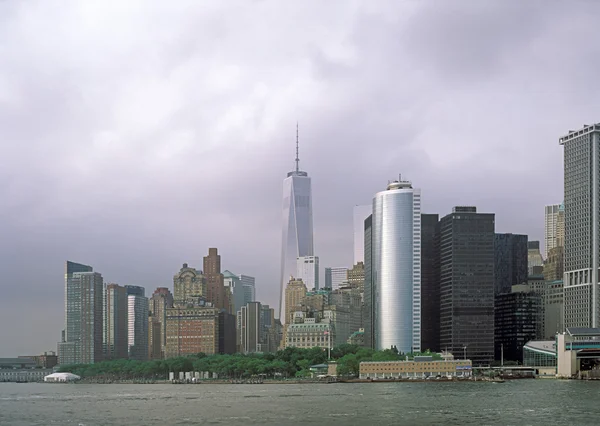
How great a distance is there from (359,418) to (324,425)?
12.9 metres

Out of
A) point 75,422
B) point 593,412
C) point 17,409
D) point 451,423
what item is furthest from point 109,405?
point 593,412

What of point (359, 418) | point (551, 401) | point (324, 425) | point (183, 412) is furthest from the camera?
point (551, 401)

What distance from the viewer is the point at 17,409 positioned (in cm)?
19538

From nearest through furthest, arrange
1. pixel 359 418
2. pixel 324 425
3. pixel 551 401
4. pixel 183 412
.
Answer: pixel 324 425
pixel 359 418
pixel 183 412
pixel 551 401

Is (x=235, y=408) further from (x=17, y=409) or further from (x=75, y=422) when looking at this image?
(x=17, y=409)

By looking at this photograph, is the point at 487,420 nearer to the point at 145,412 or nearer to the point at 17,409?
the point at 145,412

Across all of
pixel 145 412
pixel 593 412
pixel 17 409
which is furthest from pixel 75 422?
pixel 593 412

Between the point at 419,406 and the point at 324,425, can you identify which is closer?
the point at 324,425

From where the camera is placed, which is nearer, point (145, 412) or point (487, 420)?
→ point (487, 420)

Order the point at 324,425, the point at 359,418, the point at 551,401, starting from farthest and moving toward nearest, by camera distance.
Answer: the point at 551,401 < the point at 359,418 < the point at 324,425

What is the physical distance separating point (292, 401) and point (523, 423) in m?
66.2

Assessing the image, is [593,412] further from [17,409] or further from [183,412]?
[17,409]

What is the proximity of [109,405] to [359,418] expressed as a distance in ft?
220

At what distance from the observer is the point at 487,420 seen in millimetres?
145750
